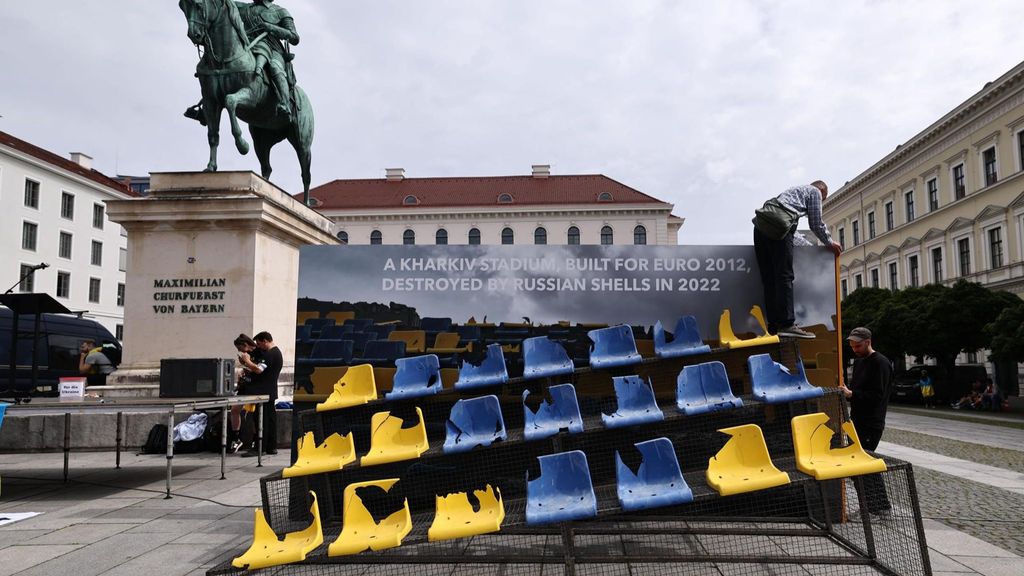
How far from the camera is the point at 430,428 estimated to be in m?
5.46

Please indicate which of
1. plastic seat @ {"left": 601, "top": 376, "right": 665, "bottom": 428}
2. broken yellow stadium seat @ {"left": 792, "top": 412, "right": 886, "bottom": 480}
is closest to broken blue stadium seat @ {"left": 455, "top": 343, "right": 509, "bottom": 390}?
plastic seat @ {"left": 601, "top": 376, "right": 665, "bottom": 428}

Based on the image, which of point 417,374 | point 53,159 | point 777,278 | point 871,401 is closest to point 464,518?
point 417,374

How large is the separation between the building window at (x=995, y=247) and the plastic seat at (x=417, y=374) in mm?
45129

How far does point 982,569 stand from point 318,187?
266 feet

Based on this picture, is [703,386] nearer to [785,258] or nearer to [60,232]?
[785,258]

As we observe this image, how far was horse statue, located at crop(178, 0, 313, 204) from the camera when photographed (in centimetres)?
1123

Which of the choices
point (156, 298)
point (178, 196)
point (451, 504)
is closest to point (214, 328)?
point (156, 298)

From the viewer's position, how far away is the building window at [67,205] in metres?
49.5

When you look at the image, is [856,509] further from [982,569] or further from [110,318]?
[110,318]

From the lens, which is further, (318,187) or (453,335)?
(318,187)

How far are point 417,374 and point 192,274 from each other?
6911 millimetres

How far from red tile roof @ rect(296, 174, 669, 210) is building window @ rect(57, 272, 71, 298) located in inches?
1051

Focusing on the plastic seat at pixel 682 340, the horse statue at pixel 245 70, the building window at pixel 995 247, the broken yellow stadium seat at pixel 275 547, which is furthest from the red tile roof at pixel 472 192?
the broken yellow stadium seat at pixel 275 547

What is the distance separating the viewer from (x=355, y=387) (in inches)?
202
